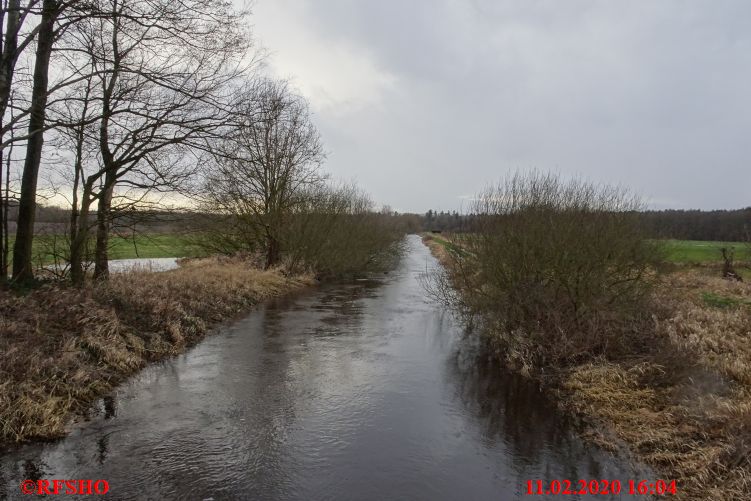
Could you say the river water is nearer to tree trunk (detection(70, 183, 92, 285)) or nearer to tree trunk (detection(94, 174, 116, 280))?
tree trunk (detection(70, 183, 92, 285))

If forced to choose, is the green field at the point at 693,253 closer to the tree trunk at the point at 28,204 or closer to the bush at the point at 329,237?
the tree trunk at the point at 28,204

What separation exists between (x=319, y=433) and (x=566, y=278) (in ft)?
20.5

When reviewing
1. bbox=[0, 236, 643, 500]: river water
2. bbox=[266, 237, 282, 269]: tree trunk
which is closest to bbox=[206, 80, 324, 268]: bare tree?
bbox=[266, 237, 282, 269]: tree trunk

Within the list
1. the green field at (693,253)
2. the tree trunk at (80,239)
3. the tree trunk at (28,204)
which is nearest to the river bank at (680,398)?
the green field at (693,253)

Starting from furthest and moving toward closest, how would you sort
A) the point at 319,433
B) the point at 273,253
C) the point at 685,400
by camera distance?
the point at 273,253, the point at 685,400, the point at 319,433

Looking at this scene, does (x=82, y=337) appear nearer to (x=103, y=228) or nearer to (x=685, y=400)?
(x=103, y=228)

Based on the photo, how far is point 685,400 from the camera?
6.80 meters

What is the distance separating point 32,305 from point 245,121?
5.39 meters

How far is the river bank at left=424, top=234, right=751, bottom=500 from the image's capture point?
522 centimetres

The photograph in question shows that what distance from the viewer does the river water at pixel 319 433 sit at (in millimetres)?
5066

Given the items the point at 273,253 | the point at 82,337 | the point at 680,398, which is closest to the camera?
the point at 680,398

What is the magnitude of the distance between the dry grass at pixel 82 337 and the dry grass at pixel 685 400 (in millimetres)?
Result: 7547

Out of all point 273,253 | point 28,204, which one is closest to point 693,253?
point 273,253

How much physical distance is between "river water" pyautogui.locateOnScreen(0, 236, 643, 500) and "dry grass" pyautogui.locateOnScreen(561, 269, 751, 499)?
624 millimetres
